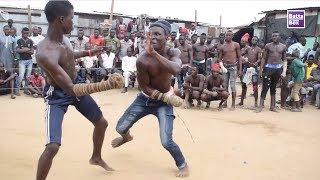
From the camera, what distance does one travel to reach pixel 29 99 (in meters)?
9.88

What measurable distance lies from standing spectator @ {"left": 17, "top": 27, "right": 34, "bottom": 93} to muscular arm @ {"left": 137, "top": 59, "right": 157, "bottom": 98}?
277 inches

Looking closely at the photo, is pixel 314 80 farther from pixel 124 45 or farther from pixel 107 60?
pixel 107 60

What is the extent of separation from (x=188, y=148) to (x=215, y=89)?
406 cm

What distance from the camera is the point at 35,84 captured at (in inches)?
421

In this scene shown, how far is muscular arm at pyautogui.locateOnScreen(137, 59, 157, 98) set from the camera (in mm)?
4402

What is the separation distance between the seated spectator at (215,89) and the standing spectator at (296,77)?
1830 millimetres

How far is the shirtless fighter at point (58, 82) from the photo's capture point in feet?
11.3

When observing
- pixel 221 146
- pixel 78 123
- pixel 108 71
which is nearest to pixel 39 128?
pixel 78 123

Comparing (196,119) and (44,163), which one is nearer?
(44,163)

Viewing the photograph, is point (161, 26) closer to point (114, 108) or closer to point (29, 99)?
point (114, 108)

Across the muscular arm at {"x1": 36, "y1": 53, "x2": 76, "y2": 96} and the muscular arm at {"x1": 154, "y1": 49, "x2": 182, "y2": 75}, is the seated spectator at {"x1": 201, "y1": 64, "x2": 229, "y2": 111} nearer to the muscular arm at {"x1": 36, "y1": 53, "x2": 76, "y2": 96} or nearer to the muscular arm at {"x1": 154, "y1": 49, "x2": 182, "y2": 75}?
the muscular arm at {"x1": 154, "y1": 49, "x2": 182, "y2": 75}

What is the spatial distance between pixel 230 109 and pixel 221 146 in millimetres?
3733

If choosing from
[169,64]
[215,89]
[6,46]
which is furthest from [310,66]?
[6,46]

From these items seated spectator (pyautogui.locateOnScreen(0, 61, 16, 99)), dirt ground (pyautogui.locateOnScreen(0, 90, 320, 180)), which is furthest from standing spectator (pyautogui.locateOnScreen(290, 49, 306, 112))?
seated spectator (pyautogui.locateOnScreen(0, 61, 16, 99))
